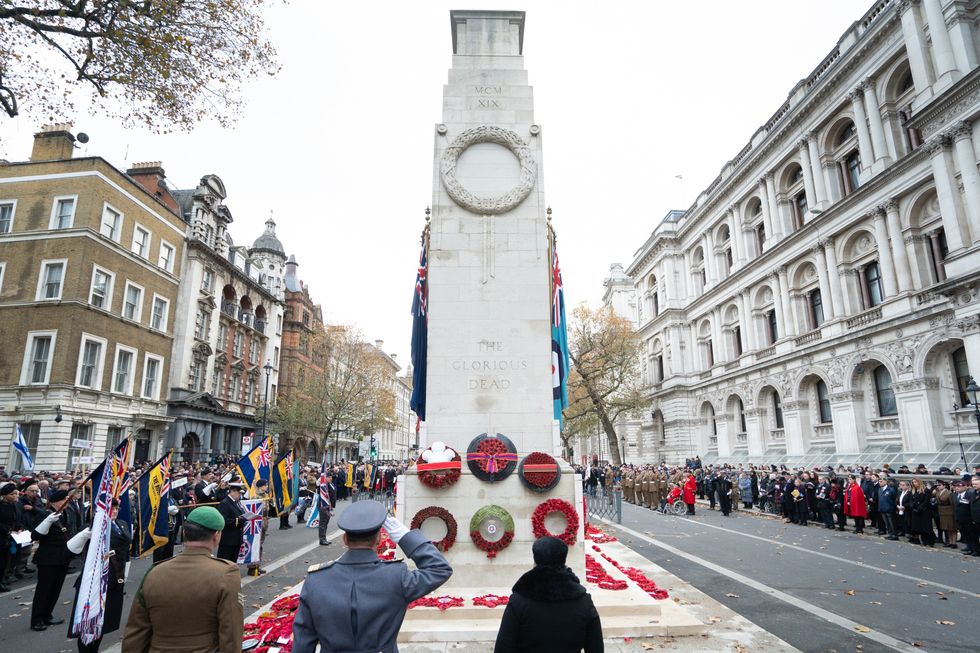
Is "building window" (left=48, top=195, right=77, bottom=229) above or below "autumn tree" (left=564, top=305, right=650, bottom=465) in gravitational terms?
above

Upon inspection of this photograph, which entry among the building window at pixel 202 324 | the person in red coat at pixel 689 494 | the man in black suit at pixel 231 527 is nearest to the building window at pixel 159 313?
the building window at pixel 202 324

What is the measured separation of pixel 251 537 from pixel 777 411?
35.0 meters

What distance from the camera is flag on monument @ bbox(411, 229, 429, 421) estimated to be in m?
10.8

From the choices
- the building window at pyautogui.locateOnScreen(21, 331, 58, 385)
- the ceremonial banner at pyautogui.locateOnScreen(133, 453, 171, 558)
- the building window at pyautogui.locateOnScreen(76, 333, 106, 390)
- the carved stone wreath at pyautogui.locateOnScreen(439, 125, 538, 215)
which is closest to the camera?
the ceremonial banner at pyautogui.locateOnScreen(133, 453, 171, 558)

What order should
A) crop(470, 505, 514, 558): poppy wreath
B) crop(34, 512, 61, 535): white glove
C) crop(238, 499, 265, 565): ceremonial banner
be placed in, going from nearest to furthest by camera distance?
crop(34, 512, 61, 535): white glove, crop(470, 505, 514, 558): poppy wreath, crop(238, 499, 265, 565): ceremonial banner

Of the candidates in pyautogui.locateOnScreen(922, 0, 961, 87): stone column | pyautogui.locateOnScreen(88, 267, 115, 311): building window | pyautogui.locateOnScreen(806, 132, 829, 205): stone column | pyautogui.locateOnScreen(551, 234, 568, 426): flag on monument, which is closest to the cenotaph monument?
pyautogui.locateOnScreen(551, 234, 568, 426): flag on monument

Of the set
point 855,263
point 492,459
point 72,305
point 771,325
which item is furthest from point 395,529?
point 771,325

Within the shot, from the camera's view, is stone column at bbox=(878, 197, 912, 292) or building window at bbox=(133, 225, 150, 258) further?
building window at bbox=(133, 225, 150, 258)

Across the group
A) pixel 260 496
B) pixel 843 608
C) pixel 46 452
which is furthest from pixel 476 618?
pixel 46 452

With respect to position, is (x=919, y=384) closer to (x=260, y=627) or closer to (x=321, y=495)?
(x=321, y=495)

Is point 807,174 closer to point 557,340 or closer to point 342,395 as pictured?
point 557,340

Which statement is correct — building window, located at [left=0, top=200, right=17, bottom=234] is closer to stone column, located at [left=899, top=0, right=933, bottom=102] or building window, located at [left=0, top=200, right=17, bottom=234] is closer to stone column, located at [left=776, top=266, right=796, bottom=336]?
stone column, located at [left=776, top=266, right=796, bottom=336]

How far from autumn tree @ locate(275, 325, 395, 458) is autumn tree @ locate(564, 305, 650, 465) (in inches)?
600

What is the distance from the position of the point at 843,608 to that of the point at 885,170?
25.2m
